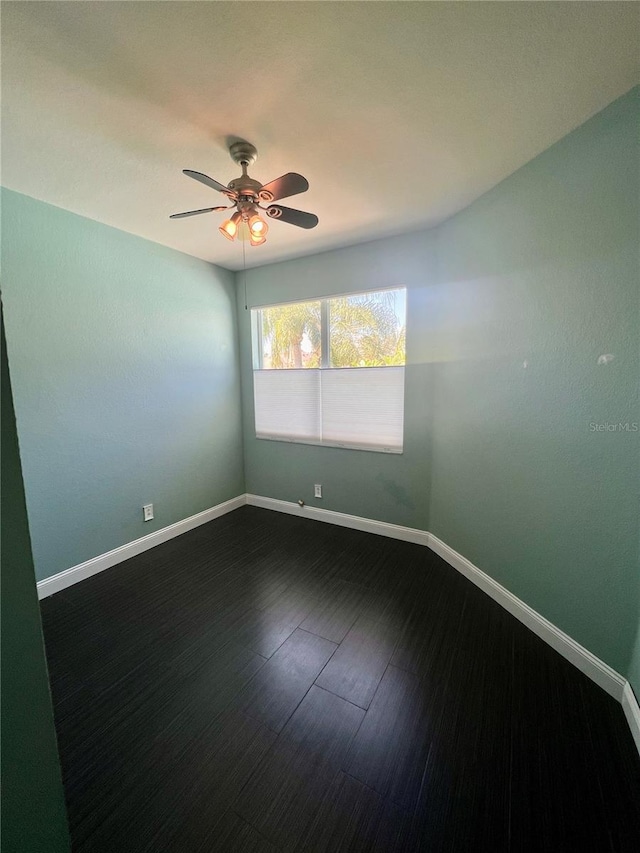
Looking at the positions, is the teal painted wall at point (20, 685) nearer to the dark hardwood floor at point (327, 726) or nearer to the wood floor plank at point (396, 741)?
the dark hardwood floor at point (327, 726)

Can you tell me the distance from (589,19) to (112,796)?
3043mm

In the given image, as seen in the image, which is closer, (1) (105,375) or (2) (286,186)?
(2) (286,186)

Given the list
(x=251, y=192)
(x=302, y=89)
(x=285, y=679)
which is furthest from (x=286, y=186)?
(x=285, y=679)

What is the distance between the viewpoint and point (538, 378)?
5.44 ft

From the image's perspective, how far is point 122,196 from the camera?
6.18 feet

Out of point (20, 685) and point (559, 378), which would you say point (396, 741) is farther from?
point (559, 378)

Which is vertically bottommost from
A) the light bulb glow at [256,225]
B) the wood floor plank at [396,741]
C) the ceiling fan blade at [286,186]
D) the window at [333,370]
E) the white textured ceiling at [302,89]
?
the wood floor plank at [396,741]

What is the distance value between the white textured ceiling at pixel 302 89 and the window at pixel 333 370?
3.36 ft

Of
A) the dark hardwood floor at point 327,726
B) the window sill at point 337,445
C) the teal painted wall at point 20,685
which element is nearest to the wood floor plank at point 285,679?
the dark hardwood floor at point 327,726

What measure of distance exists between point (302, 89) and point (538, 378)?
170 cm

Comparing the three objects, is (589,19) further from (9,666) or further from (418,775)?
(418,775)

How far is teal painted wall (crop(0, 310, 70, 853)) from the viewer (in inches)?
22.1

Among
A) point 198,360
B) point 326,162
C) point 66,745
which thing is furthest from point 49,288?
point 66,745

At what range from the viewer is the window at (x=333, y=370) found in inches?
106
